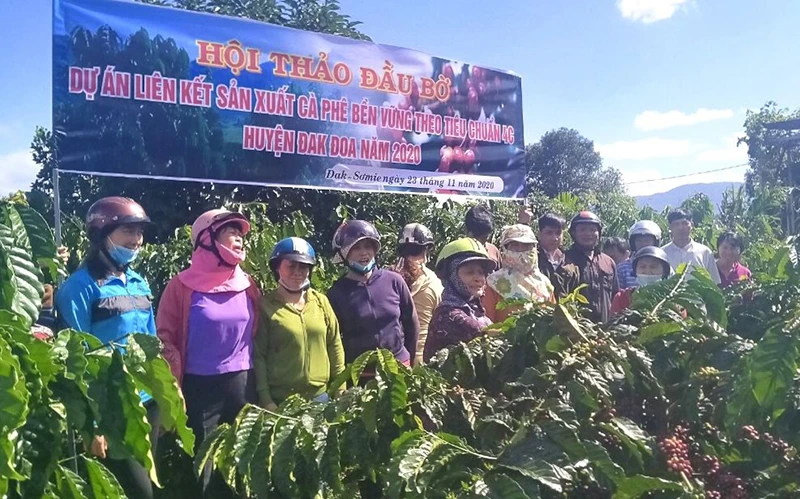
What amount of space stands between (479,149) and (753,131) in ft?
59.2

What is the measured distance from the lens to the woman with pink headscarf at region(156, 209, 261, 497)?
309 cm

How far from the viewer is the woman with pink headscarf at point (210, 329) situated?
121 inches

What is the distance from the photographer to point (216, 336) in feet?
10.2

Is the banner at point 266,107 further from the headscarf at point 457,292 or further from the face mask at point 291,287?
the headscarf at point 457,292

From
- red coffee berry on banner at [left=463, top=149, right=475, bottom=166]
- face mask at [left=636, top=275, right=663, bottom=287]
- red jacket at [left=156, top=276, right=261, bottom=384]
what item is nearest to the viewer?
red jacket at [left=156, top=276, right=261, bottom=384]

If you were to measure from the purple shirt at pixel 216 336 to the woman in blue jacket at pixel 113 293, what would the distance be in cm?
20

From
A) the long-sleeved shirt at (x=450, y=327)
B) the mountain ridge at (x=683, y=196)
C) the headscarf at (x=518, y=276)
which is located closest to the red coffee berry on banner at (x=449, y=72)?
the headscarf at (x=518, y=276)

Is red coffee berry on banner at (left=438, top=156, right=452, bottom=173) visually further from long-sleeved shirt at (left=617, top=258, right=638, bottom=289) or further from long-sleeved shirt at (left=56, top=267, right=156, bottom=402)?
long-sleeved shirt at (left=56, top=267, right=156, bottom=402)

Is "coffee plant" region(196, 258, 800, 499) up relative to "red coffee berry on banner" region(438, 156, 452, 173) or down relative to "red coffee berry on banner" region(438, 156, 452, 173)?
down

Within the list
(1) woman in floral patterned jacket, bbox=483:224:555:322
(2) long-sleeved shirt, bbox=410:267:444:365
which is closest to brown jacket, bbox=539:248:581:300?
(1) woman in floral patterned jacket, bbox=483:224:555:322

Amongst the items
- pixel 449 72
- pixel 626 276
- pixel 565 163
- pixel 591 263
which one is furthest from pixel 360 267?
pixel 565 163

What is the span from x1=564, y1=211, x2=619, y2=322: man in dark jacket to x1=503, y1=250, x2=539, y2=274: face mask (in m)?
0.80

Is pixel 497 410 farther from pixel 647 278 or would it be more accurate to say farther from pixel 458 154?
pixel 458 154

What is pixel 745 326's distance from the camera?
1852mm
